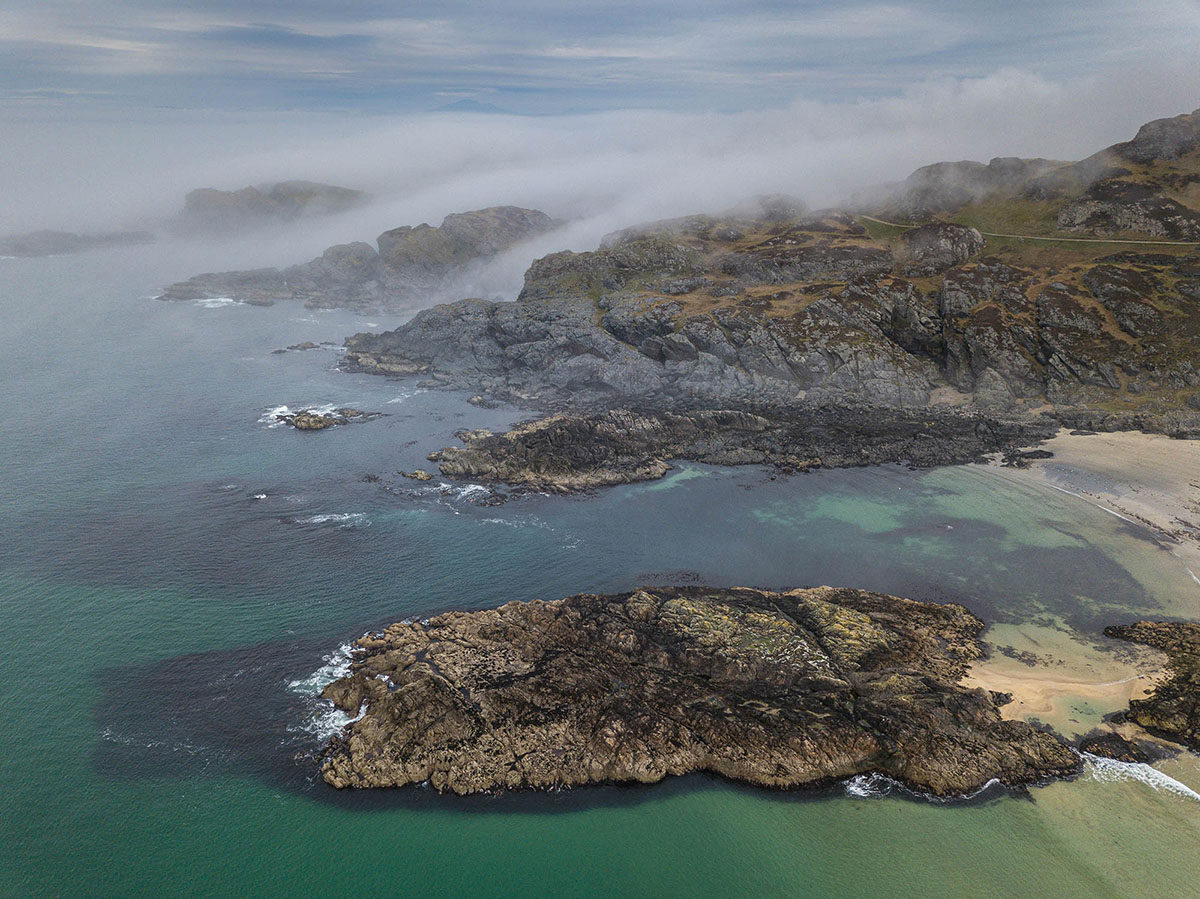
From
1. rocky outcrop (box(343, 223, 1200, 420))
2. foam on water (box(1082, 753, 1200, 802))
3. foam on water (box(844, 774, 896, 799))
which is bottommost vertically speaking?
foam on water (box(844, 774, 896, 799))

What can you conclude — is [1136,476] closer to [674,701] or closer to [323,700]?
[674,701]

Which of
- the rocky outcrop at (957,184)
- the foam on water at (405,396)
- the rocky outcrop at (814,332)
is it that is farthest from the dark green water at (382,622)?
the rocky outcrop at (957,184)

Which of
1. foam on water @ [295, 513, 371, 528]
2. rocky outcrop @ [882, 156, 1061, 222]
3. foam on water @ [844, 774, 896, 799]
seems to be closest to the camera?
foam on water @ [844, 774, 896, 799]

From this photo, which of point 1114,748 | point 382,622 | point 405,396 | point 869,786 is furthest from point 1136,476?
point 405,396

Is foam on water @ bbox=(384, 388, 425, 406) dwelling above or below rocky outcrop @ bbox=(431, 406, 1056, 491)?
below

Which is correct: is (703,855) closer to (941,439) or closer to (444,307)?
(941,439)

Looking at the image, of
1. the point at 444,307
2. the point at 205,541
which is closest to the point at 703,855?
the point at 205,541

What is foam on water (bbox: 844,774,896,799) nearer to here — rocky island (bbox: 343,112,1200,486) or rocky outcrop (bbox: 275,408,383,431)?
rocky island (bbox: 343,112,1200,486)

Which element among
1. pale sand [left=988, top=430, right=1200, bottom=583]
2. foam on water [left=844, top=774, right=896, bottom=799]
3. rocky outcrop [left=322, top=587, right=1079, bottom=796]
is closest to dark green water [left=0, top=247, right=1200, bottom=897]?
foam on water [left=844, top=774, right=896, bottom=799]
